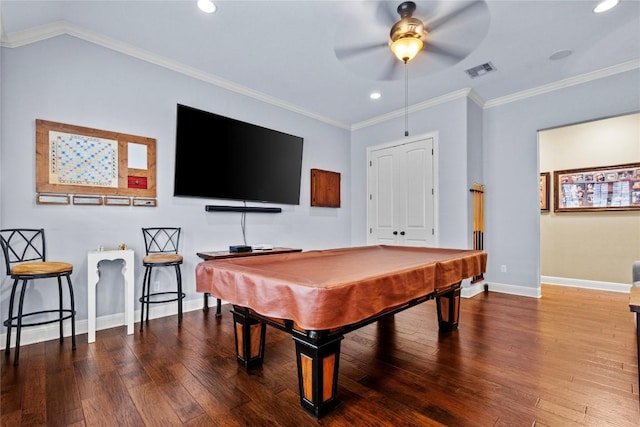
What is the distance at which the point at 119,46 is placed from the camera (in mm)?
3020

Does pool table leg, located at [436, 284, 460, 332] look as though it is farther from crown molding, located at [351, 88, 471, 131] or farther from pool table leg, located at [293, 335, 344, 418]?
crown molding, located at [351, 88, 471, 131]

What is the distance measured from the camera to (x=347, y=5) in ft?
8.06

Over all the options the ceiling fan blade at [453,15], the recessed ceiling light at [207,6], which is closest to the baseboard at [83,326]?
the recessed ceiling light at [207,6]

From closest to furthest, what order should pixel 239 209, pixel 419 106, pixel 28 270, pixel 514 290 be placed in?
pixel 28 270
pixel 239 209
pixel 514 290
pixel 419 106

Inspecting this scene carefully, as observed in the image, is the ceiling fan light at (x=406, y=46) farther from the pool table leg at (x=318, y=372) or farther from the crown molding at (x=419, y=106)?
the pool table leg at (x=318, y=372)

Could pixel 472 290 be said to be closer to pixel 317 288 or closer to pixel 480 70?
pixel 480 70

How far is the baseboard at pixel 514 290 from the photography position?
4113 mm

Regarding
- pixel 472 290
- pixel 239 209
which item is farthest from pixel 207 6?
pixel 472 290

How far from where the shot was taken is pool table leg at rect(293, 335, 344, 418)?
152 cm

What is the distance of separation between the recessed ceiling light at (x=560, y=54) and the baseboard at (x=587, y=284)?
3.50m

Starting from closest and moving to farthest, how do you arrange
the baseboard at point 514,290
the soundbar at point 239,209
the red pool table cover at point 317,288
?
the red pool table cover at point 317,288 < the soundbar at point 239,209 < the baseboard at point 514,290

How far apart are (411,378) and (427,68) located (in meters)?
3.22

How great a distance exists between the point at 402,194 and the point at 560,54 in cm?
254

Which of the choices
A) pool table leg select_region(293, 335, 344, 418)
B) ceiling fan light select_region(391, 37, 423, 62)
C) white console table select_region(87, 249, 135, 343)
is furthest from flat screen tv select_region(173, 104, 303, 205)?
pool table leg select_region(293, 335, 344, 418)
